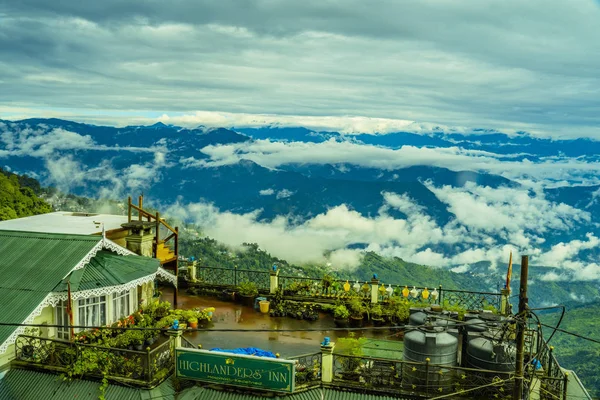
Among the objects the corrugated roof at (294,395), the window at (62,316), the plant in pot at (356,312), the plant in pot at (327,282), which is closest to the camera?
the corrugated roof at (294,395)

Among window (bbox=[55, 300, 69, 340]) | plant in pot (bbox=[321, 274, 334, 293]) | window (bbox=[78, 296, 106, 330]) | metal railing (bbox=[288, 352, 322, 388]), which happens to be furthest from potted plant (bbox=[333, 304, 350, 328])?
window (bbox=[55, 300, 69, 340])

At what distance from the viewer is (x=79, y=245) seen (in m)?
20.4

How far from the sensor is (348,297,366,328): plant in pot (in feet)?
77.3

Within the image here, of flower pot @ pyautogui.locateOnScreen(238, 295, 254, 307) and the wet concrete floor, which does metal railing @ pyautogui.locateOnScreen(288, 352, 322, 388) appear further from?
flower pot @ pyautogui.locateOnScreen(238, 295, 254, 307)

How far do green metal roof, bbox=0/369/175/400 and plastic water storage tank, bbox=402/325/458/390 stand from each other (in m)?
7.90

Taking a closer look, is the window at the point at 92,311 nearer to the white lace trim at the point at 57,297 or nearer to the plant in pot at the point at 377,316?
the white lace trim at the point at 57,297

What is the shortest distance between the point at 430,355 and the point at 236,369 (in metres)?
6.30

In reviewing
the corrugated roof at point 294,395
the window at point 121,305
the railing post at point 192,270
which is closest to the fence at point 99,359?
the corrugated roof at point 294,395

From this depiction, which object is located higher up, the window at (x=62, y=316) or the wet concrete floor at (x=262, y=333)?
the window at (x=62, y=316)

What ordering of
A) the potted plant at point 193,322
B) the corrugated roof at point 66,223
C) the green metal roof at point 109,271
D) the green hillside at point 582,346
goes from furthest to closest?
the green hillside at point 582,346
the corrugated roof at point 66,223
the potted plant at point 193,322
the green metal roof at point 109,271

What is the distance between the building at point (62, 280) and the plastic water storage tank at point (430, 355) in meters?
10.7

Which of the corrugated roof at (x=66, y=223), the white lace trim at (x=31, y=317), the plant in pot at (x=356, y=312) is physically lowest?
the plant in pot at (x=356, y=312)

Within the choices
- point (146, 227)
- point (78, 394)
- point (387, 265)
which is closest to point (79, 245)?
point (146, 227)

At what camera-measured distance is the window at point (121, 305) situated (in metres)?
20.7
